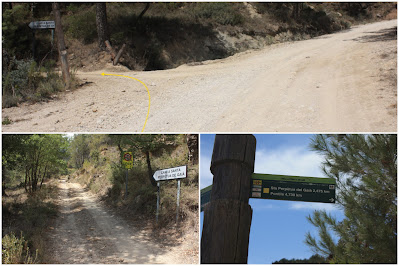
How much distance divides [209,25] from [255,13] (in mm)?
5902

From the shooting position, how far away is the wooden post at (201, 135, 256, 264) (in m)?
2.41

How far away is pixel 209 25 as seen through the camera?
2394cm

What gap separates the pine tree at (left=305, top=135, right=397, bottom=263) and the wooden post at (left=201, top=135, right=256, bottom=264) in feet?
7.37

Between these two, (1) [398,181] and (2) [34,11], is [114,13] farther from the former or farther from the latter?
(1) [398,181]

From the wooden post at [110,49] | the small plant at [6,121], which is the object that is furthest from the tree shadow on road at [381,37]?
the small plant at [6,121]

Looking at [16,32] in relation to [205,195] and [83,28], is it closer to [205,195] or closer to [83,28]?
[83,28]

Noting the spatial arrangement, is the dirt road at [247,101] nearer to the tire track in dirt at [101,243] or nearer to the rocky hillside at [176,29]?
the tire track in dirt at [101,243]

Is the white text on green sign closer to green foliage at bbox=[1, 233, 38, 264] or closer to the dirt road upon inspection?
the dirt road

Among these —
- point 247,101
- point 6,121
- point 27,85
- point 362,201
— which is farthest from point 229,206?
point 27,85

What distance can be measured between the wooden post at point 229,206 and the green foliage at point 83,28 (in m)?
18.3

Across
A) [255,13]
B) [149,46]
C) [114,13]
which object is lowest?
[149,46]

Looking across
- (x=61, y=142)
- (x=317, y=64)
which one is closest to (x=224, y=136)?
(x=317, y=64)

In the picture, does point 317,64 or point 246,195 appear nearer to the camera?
A: point 246,195

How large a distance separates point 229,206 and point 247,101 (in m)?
6.84
